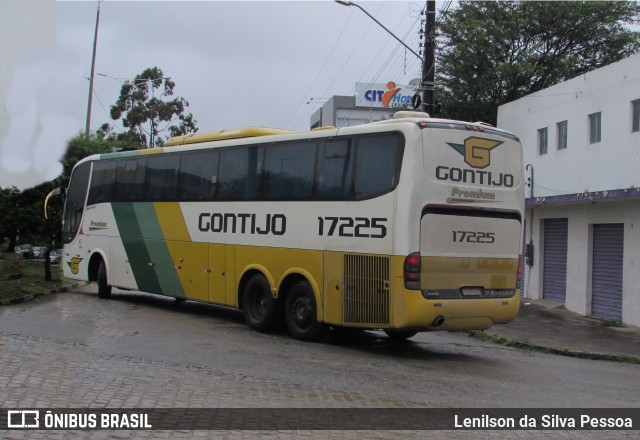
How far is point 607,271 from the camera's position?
17.3m

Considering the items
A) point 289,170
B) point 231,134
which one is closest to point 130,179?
point 231,134

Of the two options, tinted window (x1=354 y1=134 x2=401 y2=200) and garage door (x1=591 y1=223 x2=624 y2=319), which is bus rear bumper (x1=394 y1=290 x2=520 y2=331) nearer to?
tinted window (x1=354 y1=134 x2=401 y2=200)

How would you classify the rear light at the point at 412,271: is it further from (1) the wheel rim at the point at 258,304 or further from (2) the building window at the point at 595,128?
(2) the building window at the point at 595,128

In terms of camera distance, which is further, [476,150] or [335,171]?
[335,171]

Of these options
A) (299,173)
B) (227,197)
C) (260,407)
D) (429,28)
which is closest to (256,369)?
(260,407)

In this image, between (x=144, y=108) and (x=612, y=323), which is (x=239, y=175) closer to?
(x=612, y=323)

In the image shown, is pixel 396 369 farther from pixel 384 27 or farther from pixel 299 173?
pixel 384 27

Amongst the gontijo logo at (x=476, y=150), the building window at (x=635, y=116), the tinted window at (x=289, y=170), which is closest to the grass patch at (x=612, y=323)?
the building window at (x=635, y=116)

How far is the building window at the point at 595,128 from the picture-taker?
17.9 metres

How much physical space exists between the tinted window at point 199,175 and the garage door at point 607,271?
10492 millimetres

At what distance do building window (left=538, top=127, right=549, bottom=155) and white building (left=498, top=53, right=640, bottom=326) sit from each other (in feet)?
0.10

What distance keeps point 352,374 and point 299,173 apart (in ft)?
13.3

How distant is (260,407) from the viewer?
6520mm

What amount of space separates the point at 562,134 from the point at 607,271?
472cm
